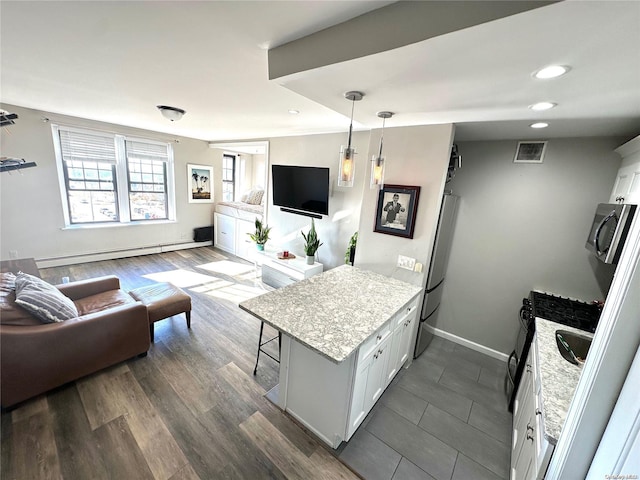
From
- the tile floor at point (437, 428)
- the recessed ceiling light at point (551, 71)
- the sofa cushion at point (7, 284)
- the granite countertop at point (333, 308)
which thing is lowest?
the tile floor at point (437, 428)

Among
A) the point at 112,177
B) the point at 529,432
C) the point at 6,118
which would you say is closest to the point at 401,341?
the point at 529,432

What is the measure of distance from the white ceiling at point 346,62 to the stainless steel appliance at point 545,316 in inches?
59.3

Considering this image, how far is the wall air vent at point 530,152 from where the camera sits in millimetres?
2402

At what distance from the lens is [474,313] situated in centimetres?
290

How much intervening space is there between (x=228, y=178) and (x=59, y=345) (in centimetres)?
527

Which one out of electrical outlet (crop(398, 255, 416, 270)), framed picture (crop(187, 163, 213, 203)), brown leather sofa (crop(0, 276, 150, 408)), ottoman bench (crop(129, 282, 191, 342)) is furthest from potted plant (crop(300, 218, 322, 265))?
framed picture (crop(187, 163, 213, 203))

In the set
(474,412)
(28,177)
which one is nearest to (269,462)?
(474,412)

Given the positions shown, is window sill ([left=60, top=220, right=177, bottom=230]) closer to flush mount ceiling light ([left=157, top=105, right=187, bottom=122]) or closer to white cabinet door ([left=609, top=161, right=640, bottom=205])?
flush mount ceiling light ([left=157, top=105, right=187, bottom=122])

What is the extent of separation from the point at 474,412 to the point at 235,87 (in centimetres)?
340

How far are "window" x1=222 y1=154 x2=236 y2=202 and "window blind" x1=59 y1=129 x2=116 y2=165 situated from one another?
226cm

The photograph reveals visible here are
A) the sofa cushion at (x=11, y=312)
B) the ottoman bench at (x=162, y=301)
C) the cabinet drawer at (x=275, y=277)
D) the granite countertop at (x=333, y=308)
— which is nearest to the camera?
the granite countertop at (x=333, y=308)

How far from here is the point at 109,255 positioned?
4.70 m

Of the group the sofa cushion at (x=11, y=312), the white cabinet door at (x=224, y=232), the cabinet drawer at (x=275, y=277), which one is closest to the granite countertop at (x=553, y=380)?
the cabinet drawer at (x=275, y=277)

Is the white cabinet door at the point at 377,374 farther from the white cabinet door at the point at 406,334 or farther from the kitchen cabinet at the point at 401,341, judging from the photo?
the white cabinet door at the point at 406,334
